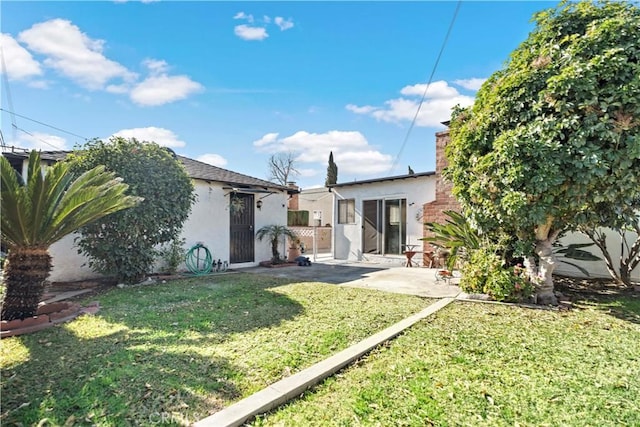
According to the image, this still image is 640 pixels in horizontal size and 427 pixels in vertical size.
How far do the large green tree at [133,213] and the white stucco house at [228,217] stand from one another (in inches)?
61.4

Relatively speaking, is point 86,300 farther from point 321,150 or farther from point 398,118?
point 321,150

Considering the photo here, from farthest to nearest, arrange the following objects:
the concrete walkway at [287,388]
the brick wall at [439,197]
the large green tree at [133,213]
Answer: the brick wall at [439,197] < the large green tree at [133,213] < the concrete walkway at [287,388]

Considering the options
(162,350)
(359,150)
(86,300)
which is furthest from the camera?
(359,150)

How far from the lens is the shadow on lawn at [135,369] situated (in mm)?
2521

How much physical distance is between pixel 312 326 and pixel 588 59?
19.7 feet

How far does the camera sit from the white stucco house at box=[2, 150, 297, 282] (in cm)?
1055

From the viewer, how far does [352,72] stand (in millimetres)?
11703

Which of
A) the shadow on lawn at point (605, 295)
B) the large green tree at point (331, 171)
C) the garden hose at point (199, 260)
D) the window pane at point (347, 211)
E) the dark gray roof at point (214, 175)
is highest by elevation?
the large green tree at point (331, 171)

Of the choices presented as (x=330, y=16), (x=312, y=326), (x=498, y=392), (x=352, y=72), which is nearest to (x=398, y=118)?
(x=352, y=72)

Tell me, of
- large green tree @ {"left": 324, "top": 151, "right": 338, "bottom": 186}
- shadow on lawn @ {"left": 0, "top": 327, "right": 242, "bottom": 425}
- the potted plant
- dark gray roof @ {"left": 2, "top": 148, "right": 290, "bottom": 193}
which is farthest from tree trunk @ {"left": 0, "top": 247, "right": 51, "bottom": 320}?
large green tree @ {"left": 324, "top": 151, "right": 338, "bottom": 186}

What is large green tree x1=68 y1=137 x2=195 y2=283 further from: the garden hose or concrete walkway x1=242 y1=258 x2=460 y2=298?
concrete walkway x1=242 y1=258 x2=460 y2=298

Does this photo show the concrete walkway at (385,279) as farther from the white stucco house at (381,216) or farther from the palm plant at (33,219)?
the palm plant at (33,219)

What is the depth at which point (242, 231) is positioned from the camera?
12141 millimetres

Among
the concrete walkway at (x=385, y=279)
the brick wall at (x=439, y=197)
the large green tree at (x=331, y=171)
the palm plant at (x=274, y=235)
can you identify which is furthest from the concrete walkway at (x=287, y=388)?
the large green tree at (x=331, y=171)
